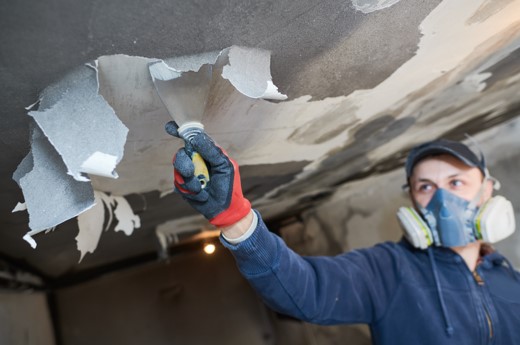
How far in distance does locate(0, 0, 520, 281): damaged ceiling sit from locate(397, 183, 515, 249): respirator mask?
40 centimetres

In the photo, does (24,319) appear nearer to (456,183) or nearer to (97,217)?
(97,217)

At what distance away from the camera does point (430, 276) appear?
67.4 inches

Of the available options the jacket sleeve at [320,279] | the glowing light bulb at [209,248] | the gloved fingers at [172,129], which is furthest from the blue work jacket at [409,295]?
the glowing light bulb at [209,248]

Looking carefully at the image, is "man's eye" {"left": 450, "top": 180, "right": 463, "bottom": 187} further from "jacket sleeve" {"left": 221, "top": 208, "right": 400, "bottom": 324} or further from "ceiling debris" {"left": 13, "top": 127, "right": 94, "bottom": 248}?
"ceiling debris" {"left": 13, "top": 127, "right": 94, "bottom": 248}

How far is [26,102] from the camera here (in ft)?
2.45

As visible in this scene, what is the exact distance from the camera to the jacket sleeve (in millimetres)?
1210

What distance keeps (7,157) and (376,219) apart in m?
2.86

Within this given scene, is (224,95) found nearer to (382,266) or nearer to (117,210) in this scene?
(117,210)

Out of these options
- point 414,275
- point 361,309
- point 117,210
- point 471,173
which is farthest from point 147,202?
point 471,173

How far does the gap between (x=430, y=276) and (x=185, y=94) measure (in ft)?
4.40

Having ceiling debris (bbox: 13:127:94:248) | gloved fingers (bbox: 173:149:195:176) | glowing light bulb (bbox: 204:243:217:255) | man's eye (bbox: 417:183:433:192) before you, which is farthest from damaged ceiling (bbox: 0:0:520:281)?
glowing light bulb (bbox: 204:243:217:255)

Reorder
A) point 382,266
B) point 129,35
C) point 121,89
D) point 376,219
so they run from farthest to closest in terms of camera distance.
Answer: point 376,219 → point 382,266 → point 121,89 → point 129,35

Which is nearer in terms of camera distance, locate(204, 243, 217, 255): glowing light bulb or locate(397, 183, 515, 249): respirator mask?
locate(397, 183, 515, 249): respirator mask

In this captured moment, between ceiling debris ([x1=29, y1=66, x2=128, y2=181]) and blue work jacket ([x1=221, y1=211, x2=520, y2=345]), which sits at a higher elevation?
ceiling debris ([x1=29, y1=66, x2=128, y2=181])
